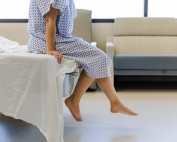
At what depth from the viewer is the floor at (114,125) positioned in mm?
1809

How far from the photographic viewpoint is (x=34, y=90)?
5.07ft

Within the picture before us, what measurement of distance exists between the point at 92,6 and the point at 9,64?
2629 millimetres

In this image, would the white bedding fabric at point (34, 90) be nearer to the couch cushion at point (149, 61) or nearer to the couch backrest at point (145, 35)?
the couch cushion at point (149, 61)

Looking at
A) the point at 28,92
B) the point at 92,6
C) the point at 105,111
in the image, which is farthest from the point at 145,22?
the point at 28,92

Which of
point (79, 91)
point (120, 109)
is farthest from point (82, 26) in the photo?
point (120, 109)

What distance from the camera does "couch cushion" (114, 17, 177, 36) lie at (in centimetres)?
366

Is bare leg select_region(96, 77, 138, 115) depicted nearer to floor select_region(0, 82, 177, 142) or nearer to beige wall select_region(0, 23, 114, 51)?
floor select_region(0, 82, 177, 142)

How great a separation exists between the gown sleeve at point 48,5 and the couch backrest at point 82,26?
1803 millimetres

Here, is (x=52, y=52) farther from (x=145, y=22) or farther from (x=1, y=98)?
(x=145, y=22)

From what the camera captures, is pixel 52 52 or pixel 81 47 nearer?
pixel 52 52

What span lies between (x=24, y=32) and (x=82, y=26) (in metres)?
0.87

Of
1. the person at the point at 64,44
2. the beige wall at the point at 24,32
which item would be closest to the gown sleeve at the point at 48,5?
the person at the point at 64,44

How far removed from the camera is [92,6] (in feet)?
13.0

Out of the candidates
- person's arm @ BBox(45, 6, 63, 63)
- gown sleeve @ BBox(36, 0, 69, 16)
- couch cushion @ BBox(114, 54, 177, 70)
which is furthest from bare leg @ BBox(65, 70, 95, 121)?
couch cushion @ BBox(114, 54, 177, 70)
